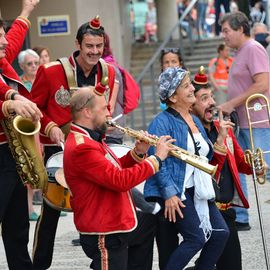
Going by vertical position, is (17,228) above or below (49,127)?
below

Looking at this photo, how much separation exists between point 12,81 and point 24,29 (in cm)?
50

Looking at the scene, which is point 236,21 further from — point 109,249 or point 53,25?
point 53,25

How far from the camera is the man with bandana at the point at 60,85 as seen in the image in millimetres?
Answer: 6891

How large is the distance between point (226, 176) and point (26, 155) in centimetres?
140

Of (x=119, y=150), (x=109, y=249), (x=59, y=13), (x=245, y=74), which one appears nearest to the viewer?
(x=109, y=249)

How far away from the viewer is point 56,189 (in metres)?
6.51

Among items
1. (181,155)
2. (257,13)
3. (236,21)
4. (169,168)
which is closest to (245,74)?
(236,21)

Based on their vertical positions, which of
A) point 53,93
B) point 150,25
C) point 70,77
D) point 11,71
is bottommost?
point 150,25

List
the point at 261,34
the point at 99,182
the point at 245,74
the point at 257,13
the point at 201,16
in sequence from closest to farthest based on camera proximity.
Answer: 1. the point at 99,182
2. the point at 245,74
3. the point at 261,34
4. the point at 257,13
5. the point at 201,16

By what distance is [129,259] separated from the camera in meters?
6.12

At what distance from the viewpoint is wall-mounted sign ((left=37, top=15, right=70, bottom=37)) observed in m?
16.1

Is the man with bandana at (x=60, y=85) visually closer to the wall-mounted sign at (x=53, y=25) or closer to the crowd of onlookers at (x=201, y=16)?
the wall-mounted sign at (x=53, y=25)

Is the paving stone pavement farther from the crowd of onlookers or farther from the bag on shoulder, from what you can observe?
the crowd of onlookers

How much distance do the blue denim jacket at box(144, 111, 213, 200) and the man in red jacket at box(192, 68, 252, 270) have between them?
0.41 m
